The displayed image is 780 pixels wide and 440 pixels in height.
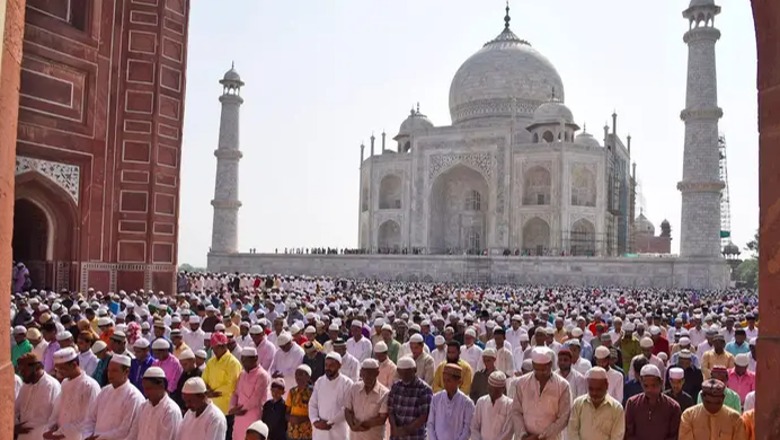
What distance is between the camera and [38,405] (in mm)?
4543

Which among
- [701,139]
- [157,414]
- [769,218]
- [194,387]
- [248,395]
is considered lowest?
[248,395]

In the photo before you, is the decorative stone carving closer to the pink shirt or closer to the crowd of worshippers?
the crowd of worshippers

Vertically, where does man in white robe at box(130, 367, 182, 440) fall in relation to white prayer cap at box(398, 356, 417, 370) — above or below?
below

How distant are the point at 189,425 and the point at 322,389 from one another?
3.91 feet

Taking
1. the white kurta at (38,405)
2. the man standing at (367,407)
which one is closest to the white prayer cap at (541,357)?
the man standing at (367,407)

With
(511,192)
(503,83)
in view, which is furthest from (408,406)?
(503,83)

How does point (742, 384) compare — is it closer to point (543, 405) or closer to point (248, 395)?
point (543, 405)

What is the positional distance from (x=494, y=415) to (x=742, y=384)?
8.56ft

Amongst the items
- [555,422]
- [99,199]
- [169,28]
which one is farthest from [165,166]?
[555,422]

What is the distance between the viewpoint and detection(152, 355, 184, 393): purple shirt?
5.72m

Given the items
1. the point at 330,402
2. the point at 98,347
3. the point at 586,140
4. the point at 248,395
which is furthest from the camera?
the point at 586,140

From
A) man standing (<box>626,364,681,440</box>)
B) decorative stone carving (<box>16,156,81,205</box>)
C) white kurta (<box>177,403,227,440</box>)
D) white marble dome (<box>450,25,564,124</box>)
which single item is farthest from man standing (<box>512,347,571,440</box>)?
white marble dome (<box>450,25,564,124</box>)

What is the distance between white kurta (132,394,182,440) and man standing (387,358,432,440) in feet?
4.35

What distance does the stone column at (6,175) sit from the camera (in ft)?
6.42
